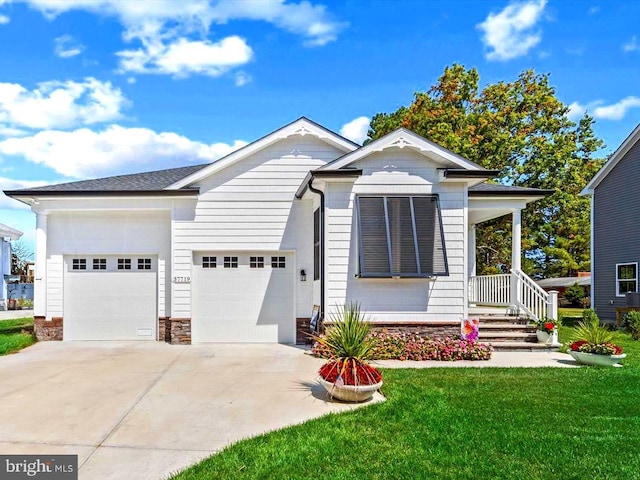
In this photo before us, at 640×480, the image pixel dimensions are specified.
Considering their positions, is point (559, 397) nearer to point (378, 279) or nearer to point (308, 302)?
point (378, 279)

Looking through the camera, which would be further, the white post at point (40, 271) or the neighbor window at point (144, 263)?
the neighbor window at point (144, 263)

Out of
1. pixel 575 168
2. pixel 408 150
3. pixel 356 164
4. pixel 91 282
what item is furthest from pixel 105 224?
pixel 575 168

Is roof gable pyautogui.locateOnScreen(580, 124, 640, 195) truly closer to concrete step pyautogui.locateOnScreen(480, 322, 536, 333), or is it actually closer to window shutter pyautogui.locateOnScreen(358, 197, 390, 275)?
concrete step pyautogui.locateOnScreen(480, 322, 536, 333)

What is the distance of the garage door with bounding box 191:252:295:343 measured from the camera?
10.9 meters

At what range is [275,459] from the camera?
400cm

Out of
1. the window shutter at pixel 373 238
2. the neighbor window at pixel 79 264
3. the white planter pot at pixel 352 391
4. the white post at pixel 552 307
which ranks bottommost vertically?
the white planter pot at pixel 352 391

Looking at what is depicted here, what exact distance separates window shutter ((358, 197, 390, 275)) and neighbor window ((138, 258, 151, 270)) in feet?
19.4

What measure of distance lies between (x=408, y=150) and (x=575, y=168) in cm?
1950

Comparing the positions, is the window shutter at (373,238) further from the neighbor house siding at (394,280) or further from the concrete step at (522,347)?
the concrete step at (522,347)

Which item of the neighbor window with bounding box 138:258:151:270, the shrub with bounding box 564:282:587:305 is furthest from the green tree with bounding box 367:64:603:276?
the neighbor window with bounding box 138:258:151:270

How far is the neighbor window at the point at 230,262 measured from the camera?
11.0 meters

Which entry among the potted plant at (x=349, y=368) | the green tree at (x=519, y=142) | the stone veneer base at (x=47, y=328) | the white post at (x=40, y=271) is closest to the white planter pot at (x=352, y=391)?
the potted plant at (x=349, y=368)

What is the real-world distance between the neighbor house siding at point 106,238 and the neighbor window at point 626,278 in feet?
52.4

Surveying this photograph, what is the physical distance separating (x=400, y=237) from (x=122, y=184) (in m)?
7.55
